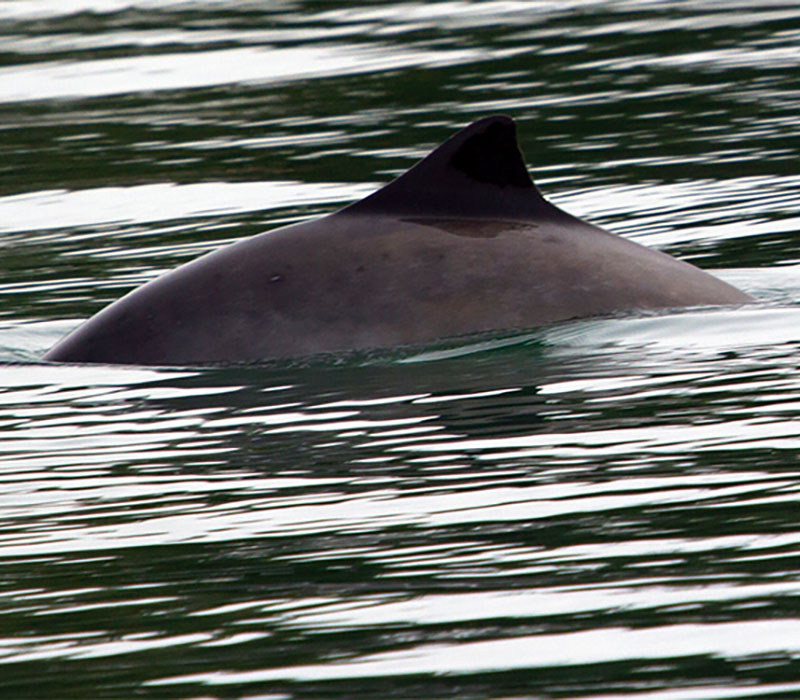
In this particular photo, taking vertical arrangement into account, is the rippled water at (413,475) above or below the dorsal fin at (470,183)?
below

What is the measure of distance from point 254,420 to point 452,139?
1346 millimetres

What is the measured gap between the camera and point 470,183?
6.93 m

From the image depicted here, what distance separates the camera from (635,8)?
20031 mm

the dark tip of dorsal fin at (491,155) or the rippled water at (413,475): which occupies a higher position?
the dark tip of dorsal fin at (491,155)

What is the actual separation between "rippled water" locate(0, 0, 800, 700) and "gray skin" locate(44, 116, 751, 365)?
0.11 m

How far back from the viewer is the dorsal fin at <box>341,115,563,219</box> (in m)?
6.83

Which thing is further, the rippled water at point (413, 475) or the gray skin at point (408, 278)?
the gray skin at point (408, 278)

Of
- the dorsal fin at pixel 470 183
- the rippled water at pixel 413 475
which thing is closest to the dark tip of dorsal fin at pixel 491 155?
the dorsal fin at pixel 470 183

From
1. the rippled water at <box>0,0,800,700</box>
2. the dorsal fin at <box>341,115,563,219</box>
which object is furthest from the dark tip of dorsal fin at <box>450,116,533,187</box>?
the rippled water at <box>0,0,800,700</box>

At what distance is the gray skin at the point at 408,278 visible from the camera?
22.3ft

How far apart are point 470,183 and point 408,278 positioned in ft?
1.27

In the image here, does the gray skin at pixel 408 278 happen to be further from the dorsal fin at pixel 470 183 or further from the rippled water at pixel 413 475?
the rippled water at pixel 413 475

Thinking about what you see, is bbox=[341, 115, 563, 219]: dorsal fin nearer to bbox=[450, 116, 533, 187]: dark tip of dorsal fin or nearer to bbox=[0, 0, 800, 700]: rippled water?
bbox=[450, 116, 533, 187]: dark tip of dorsal fin

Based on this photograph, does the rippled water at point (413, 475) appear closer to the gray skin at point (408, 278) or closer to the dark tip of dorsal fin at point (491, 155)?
the gray skin at point (408, 278)
